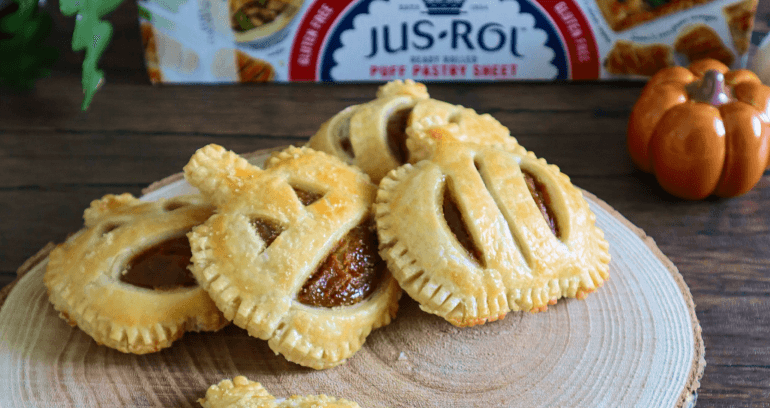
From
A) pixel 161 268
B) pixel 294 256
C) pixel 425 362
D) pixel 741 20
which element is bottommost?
pixel 425 362

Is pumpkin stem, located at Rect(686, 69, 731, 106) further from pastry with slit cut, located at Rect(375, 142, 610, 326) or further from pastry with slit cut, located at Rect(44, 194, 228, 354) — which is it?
pastry with slit cut, located at Rect(44, 194, 228, 354)

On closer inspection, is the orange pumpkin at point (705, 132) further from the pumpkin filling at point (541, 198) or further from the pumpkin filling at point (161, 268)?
the pumpkin filling at point (161, 268)

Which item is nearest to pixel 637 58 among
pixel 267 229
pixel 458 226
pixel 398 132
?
pixel 398 132

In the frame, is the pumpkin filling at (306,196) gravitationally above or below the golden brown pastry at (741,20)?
below

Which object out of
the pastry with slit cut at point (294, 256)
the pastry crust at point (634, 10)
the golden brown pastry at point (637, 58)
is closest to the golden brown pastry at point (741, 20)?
the pastry crust at point (634, 10)

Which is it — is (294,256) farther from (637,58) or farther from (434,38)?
(637,58)

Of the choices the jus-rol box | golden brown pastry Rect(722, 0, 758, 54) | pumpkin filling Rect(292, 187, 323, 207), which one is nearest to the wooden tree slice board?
pumpkin filling Rect(292, 187, 323, 207)
